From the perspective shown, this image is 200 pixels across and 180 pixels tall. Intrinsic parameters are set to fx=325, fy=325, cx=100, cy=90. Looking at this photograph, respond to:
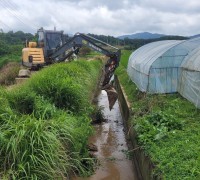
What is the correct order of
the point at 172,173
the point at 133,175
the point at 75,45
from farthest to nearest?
the point at 75,45, the point at 133,175, the point at 172,173

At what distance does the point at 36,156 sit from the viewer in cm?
547

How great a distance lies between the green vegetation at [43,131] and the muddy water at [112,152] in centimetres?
90

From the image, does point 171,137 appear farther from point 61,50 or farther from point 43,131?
point 61,50

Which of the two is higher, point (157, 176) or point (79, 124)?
point (79, 124)

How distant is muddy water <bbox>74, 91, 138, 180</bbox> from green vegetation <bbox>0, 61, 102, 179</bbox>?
90 cm

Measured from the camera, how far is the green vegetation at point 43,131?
5.39 metres

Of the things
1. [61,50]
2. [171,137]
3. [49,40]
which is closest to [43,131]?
[171,137]

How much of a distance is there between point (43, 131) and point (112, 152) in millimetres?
5075

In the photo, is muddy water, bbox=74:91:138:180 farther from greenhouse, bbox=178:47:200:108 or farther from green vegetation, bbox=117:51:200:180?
greenhouse, bbox=178:47:200:108

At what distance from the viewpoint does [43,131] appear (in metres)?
5.96

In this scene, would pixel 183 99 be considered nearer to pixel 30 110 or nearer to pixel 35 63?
pixel 30 110

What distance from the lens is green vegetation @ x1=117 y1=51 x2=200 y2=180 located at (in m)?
6.11

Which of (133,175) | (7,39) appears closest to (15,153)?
(133,175)

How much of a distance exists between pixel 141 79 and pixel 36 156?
10.4 metres
